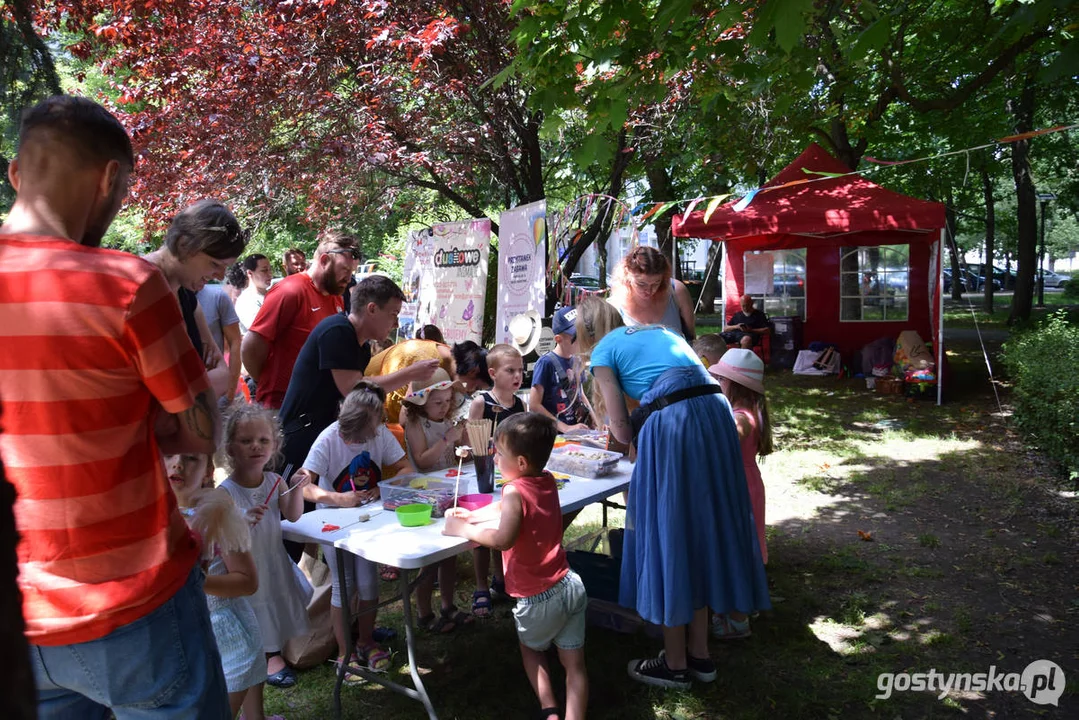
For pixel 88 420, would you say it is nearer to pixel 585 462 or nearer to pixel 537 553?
pixel 537 553

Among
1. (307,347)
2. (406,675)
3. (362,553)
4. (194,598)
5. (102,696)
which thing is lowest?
(406,675)

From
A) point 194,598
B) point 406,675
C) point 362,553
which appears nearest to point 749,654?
point 406,675

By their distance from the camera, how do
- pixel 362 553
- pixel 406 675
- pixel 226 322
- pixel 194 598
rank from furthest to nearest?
1. pixel 226 322
2. pixel 406 675
3. pixel 362 553
4. pixel 194 598

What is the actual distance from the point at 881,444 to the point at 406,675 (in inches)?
229

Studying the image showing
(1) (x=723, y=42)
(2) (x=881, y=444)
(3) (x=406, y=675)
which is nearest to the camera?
(3) (x=406, y=675)

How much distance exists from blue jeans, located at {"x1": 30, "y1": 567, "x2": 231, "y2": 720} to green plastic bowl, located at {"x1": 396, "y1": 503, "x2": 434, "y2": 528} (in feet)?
4.86

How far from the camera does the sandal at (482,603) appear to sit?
13.0 feet

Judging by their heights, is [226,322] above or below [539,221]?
below

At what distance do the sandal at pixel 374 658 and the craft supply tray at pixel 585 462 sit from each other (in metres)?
1.13

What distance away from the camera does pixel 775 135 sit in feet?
32.3

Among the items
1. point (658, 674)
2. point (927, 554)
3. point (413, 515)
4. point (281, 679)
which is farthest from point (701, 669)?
point (927, 554)

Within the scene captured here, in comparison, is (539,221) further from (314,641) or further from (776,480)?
(314,641)

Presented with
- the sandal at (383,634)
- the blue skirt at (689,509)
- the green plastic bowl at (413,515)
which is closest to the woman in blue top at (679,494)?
the blue skirt at (689,509)

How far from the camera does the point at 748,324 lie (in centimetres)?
1191
